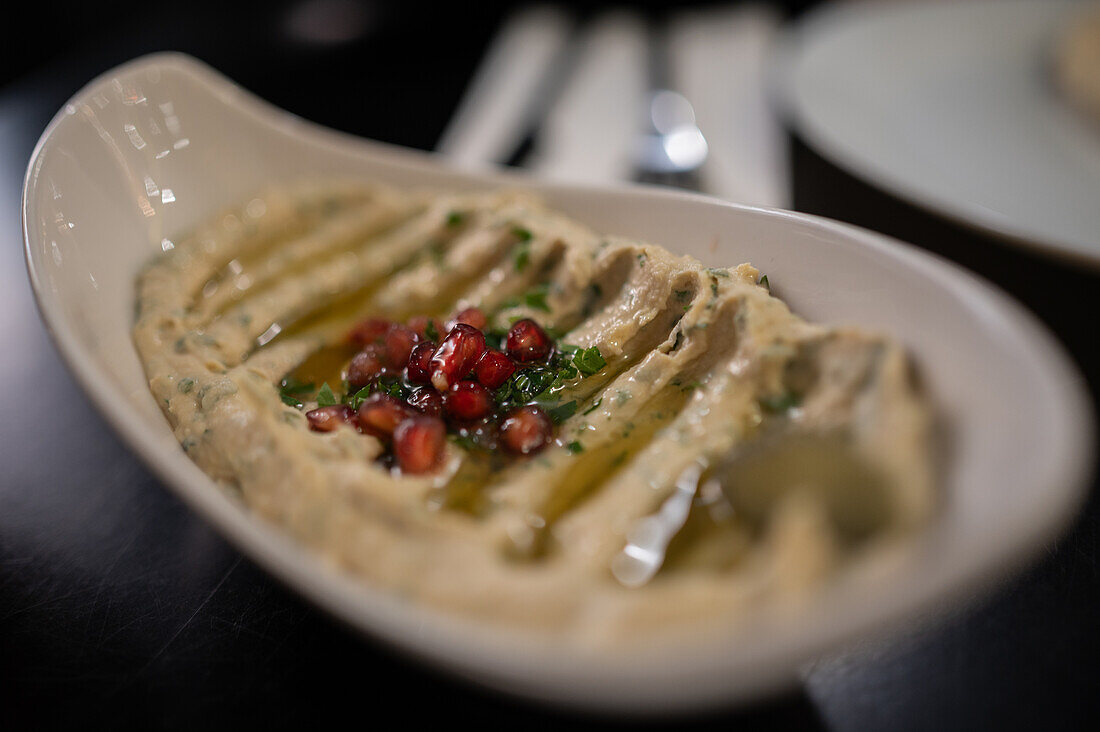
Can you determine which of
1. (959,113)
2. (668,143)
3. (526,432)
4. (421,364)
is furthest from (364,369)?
(959,113)

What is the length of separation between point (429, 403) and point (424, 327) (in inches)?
16.7

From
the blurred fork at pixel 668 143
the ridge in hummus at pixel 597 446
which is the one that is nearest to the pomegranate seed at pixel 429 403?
the ridge in hummus at pixel 597 446

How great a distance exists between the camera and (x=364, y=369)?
7.34 feet

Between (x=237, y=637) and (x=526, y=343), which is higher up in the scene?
(x=526, y=343)

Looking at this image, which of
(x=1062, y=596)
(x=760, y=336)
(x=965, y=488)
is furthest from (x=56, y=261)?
(x=1062, y=596)

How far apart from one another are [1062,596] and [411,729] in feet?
5.24

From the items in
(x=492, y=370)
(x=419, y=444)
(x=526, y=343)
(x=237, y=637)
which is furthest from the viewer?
(x=526, y=343)

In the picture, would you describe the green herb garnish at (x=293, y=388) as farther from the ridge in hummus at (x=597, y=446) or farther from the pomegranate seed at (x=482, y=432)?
the pomegranate seed at (x=482, y=432)

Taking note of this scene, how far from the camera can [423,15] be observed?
6246mm

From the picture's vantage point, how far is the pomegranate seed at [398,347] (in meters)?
2.24

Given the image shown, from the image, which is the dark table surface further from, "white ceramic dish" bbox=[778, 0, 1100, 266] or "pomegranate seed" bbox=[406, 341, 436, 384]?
"white ceramic dish" bbox=[778, 0, 1100, 266]

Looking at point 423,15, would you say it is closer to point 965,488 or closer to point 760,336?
point 760,336

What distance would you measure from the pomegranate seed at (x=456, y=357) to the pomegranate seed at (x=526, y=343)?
0.13 meters

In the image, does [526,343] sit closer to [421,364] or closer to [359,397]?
[421,364]
